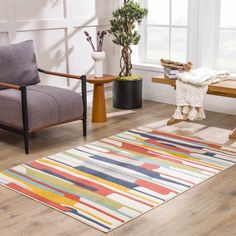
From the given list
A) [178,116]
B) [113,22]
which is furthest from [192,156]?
[113,22]

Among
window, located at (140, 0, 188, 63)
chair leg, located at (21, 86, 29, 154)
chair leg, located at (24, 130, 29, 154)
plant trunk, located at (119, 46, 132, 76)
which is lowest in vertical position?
chair leg, located at (24, 130, 29, 154)

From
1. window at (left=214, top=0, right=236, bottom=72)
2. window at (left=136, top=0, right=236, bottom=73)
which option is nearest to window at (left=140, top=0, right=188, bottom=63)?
window at (left=136, top=0, right=236, bottom=73)

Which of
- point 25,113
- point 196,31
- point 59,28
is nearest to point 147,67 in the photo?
point 196,31

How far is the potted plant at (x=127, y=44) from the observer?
4980 mm

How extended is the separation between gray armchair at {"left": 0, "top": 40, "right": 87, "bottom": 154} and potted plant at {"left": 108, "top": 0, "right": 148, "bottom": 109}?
1.11 meters

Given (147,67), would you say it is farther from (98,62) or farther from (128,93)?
(98,62)

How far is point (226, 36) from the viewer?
4.87 metres

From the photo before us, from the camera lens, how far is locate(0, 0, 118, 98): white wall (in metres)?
4.54

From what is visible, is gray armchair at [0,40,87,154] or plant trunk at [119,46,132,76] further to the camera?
plant trunk at [119,46,132,76]

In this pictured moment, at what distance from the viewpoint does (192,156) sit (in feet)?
11.8

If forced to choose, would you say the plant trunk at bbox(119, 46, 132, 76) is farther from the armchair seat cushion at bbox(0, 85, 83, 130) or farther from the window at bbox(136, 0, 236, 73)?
the armchair seat cushion at bbox(0, 85, 83, 130)

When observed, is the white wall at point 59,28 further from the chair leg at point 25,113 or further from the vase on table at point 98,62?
the chair leg at point 25,113

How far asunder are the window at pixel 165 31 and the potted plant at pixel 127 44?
312mm

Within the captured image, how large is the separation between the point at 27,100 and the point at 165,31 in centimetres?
230
